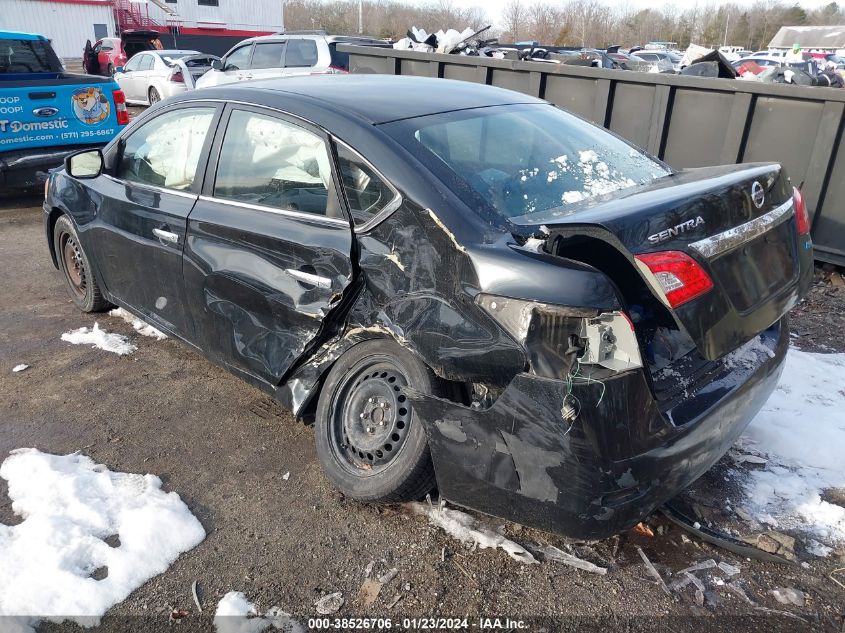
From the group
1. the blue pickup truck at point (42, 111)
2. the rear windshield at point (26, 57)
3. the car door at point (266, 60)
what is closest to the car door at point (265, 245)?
the blue pickup truck at point (42, 111)

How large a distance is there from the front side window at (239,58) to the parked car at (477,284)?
10596 millimetres

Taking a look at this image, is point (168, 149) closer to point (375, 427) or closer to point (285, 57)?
point (375, 427)

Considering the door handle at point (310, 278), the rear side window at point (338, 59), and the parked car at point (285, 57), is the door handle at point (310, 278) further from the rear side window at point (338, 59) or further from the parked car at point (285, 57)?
the rear side window at point (338, 59)

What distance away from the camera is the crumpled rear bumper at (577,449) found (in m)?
2.16

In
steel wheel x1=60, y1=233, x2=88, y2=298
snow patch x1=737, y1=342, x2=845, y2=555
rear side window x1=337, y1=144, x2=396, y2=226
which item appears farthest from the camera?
steel wheel x1=60, y1=233, x2=88, y2=298

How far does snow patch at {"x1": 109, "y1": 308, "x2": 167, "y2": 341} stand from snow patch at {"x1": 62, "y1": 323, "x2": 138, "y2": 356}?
0.15 metres

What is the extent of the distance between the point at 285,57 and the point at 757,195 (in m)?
11.4

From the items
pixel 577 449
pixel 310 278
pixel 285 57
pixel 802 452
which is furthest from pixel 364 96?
pixel 285 57

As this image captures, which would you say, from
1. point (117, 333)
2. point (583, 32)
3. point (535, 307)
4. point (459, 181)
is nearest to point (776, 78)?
point (459, 181)

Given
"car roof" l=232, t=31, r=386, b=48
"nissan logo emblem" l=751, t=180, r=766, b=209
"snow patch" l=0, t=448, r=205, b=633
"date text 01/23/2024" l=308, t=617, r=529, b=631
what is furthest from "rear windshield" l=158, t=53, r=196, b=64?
"date text 01/23/2024" l=308, t=617, r=529, b=631

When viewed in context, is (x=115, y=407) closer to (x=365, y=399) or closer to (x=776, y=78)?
(x=365, y=399)

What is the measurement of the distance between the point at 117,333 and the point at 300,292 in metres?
2.44

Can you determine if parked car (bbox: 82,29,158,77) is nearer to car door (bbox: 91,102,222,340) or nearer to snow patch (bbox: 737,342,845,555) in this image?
car door (bbox: 91,102,222,340)

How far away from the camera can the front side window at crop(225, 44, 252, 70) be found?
44.0 ft
